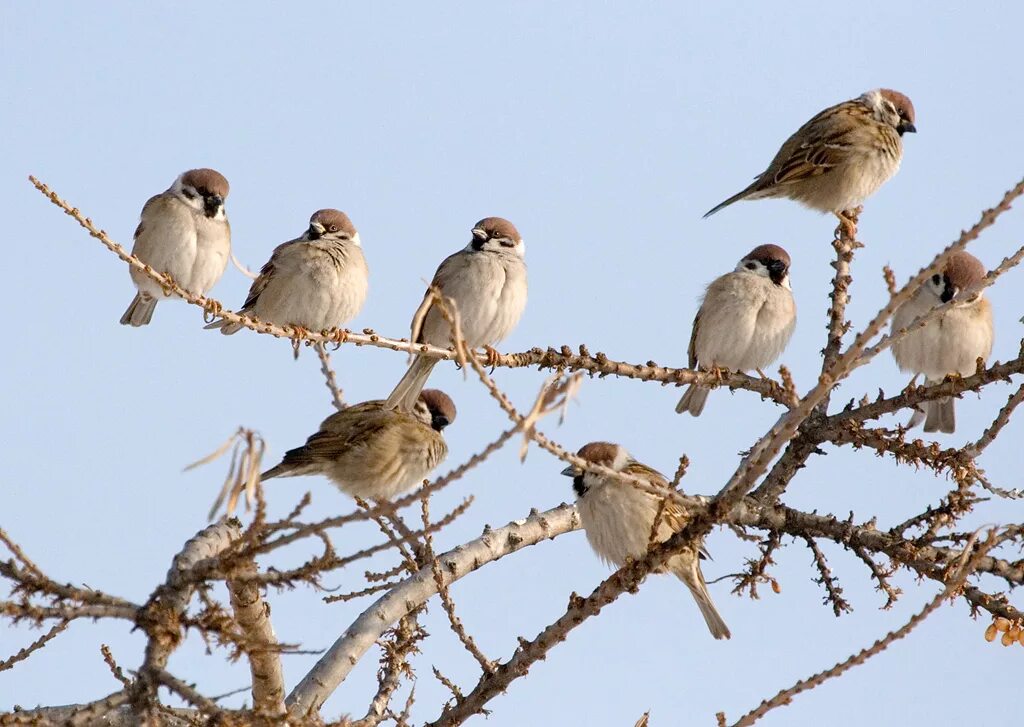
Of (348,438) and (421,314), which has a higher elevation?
(348,438)

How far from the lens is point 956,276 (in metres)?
6.31

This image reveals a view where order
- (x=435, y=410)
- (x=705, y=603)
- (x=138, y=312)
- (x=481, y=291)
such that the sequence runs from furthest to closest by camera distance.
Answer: (x=138, y=312)
(x=435, y=410)
(x=481, y=291)
(x=705, y=603)

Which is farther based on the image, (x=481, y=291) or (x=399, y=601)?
(x=481, y=291)

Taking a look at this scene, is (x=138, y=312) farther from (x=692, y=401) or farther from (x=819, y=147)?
(x=819, y=147)

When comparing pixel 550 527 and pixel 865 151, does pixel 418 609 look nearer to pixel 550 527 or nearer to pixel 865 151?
pixel 550 527

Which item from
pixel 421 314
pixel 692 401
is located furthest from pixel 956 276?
pixel 421 314

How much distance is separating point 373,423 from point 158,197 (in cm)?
186

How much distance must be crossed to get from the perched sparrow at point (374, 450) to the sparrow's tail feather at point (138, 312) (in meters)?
1.78

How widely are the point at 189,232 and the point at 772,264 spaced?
312cm

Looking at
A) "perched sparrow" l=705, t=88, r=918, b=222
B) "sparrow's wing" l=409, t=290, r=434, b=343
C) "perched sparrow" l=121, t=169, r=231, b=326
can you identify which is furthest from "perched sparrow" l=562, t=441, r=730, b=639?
"perched sparrow" l=121, t=169, r=231, b=326

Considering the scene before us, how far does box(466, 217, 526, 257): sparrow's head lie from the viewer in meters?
6.05

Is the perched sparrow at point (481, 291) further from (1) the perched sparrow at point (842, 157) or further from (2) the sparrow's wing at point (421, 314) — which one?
(2) the sparrow's wing at point (421, 314)

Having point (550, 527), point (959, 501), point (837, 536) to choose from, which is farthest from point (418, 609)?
point (959, 501)

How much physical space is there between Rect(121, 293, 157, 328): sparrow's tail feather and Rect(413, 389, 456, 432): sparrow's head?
82.2 inches
